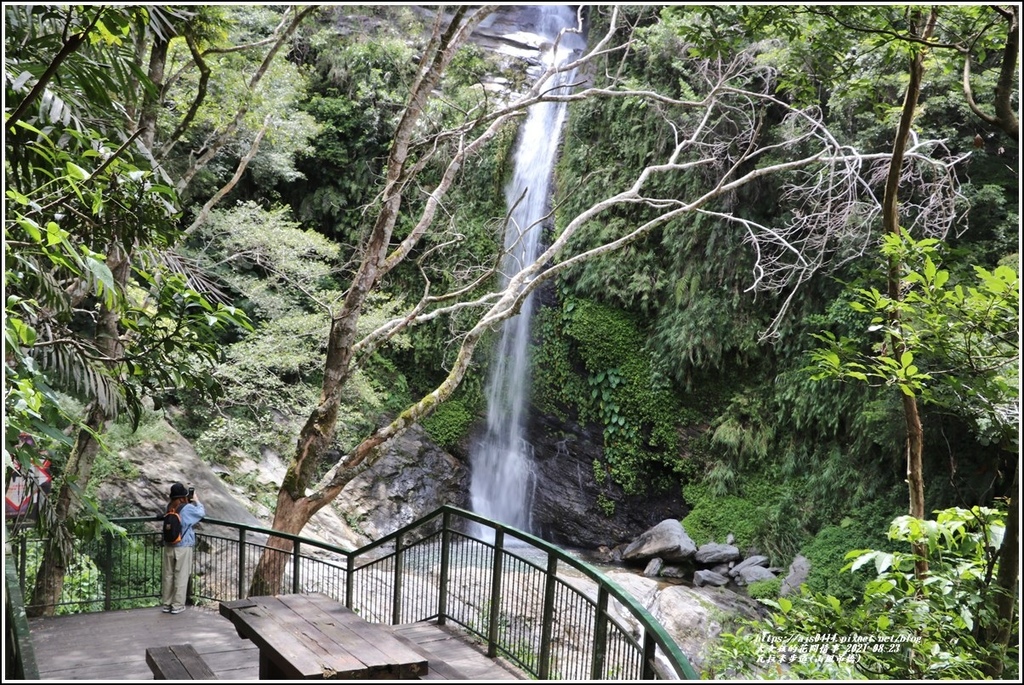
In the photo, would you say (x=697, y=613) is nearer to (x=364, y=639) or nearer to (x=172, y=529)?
(x=172, y=529)

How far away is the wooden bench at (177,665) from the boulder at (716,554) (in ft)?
29.6

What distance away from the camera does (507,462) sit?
15195mm

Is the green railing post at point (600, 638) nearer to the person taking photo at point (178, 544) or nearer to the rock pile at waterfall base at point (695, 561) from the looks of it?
the person taking photo at point (178, 544)

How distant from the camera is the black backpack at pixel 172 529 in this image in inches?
285

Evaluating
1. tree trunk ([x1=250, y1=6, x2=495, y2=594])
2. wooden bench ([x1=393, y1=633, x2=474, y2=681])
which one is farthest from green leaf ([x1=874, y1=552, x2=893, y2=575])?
tree trunk ([x1=250, y1=6, x2=495, y2=594])

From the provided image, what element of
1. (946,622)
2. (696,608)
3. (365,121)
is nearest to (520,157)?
(365,121)

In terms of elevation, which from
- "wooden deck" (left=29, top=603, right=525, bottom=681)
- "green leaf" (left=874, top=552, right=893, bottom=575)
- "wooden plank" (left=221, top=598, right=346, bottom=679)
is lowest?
"wooden deck" (left=29, top=603, right=525, bottom=681)

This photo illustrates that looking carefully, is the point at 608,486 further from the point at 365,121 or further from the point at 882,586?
the point at 882,586

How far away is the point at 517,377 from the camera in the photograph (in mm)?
15227

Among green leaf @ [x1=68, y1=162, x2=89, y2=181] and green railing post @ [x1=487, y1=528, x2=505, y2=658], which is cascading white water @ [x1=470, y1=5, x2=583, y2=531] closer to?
green railing post @ [x1=487, y1=528, x2=505, y2=658]

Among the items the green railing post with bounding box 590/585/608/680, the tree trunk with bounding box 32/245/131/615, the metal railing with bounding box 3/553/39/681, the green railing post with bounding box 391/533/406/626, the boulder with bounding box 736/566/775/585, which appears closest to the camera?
the metal railing with bounding box 3/553/39/681

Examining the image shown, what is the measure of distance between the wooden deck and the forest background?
928mm

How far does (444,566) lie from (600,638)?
1789mm

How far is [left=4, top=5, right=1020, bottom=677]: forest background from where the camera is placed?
3.91 meters
